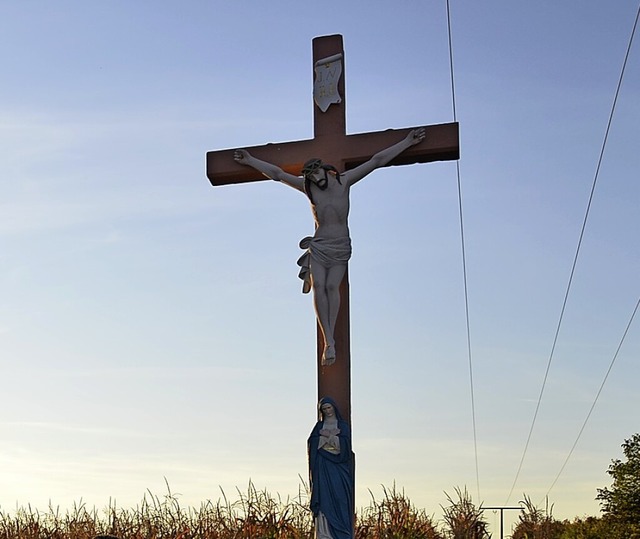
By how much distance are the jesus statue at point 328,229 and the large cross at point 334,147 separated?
3.4 inches

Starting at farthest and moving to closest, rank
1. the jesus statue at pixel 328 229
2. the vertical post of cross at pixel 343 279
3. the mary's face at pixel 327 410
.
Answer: the jesus statue at pixel 328 229 < the vertical post of cross at pixel 343 279 < the mary's face at pixel 327 410

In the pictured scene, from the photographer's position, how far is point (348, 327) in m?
10.9

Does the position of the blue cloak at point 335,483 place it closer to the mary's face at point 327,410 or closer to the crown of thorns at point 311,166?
the mary's face at point 327,410

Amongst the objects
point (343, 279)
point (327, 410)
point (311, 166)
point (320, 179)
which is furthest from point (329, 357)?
point (311, 166)

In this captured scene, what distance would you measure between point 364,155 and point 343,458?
2.76 m

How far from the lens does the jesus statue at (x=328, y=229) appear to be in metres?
10.8

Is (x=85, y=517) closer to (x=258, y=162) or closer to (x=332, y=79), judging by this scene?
(x=258, y=162)

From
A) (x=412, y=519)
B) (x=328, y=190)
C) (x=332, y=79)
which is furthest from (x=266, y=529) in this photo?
(x=332, y=79)

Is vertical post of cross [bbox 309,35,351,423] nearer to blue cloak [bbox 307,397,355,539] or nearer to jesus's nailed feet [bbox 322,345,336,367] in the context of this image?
jesus's nailed feet [bbox 322,345,336,367]

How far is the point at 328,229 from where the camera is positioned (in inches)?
432

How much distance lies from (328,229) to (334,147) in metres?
0.92

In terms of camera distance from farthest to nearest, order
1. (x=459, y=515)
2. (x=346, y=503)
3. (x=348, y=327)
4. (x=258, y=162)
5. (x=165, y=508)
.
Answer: (x=165, y=508), (x=459, y=515), (x=258, y=162), (x=348, y=327), (x=346, y=503)

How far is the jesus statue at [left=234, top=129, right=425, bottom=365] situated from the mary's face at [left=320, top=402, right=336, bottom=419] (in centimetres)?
41

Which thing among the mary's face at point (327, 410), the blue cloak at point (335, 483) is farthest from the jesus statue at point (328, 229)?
the blue cloak at point (335, 483)
